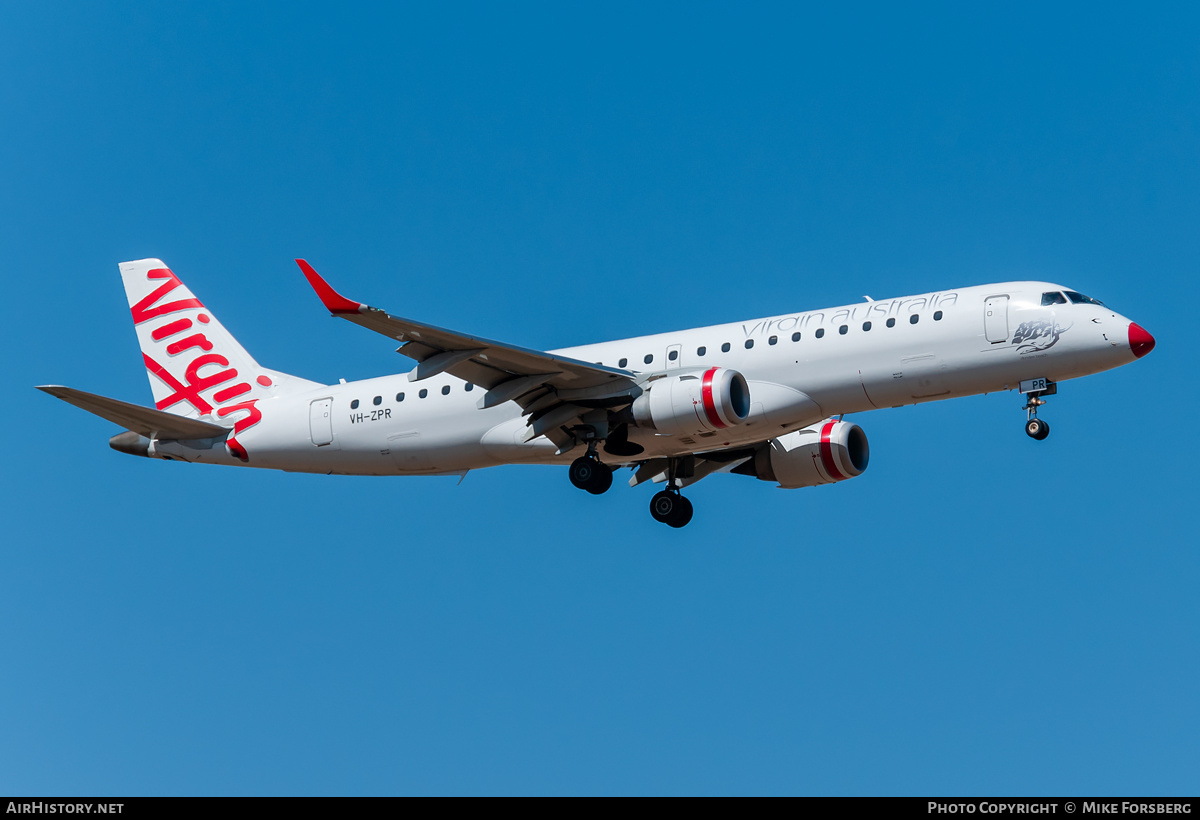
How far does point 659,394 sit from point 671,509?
5.09m

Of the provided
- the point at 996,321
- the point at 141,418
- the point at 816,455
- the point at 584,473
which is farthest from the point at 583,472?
the point at 141,418

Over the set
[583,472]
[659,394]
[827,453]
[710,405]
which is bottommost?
[583,472]

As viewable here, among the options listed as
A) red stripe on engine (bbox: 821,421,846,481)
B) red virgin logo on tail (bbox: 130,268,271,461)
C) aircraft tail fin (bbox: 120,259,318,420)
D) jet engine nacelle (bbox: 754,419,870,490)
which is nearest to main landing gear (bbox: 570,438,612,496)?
jet engine nacelle (bbox: 754,419,870,490)

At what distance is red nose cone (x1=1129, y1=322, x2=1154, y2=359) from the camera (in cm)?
3108

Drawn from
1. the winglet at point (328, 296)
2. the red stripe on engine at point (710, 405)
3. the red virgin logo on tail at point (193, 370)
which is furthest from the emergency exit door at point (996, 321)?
the red virgin logo on tail at point (193, 370)

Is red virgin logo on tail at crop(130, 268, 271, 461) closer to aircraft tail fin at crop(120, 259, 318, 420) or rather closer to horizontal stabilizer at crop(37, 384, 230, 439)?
aircraft tail fin at crop(120, 259, 318, 420)

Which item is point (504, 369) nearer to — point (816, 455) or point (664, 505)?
point (664, 505)

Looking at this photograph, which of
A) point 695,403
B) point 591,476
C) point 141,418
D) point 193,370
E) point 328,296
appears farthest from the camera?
point 193,370

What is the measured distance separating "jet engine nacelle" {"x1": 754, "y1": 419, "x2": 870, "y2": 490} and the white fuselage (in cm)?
247

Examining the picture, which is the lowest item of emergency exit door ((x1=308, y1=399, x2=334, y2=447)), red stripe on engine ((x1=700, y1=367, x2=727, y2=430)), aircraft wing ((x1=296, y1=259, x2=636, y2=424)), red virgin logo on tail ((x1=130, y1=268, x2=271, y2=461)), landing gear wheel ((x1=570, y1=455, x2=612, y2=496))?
landing gear wheel ((x1=570, y1=455, x2=612, y2=496))

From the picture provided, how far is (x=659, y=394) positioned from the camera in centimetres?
3275

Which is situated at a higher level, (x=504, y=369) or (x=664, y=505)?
(x=504, y=369)

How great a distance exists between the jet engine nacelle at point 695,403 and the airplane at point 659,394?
0.04 m
